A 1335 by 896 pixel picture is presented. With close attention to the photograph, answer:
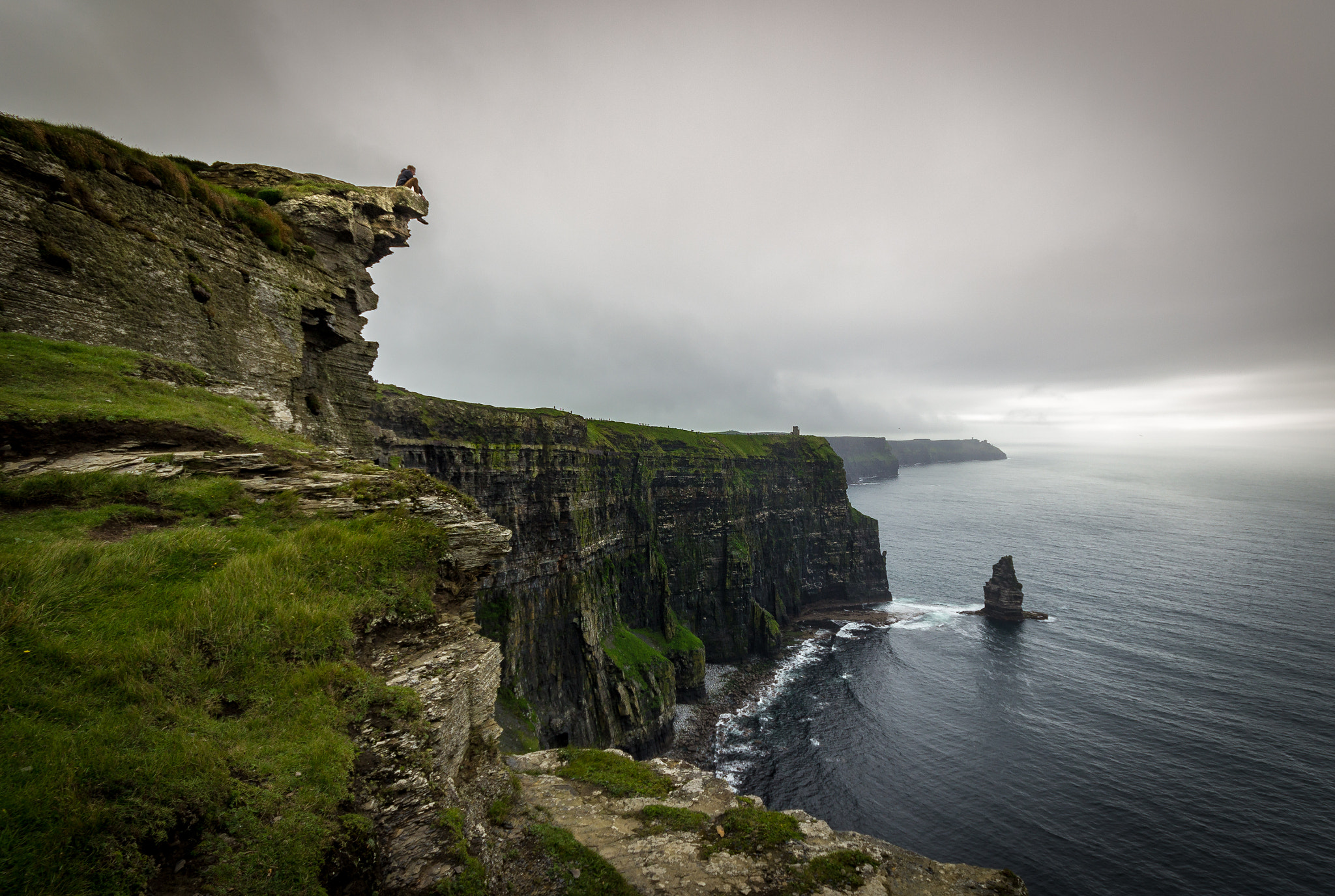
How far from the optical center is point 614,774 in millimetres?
14836

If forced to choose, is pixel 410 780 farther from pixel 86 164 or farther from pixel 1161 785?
pixel 1161 785

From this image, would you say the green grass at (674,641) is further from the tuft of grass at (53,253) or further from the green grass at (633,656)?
the tuft of grass at (53,253)

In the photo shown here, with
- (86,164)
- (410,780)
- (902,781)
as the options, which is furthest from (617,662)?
(86,164)

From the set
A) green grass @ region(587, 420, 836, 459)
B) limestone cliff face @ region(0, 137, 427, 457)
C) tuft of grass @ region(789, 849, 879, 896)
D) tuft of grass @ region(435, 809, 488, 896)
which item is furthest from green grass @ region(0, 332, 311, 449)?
green grass @ region(587, 420, 836, 459)

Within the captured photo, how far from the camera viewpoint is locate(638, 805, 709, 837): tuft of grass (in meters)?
12.3

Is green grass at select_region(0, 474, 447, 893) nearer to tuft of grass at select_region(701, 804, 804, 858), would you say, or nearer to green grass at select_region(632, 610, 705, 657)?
tuft of grass at select_region(701, 804, 804, 858)

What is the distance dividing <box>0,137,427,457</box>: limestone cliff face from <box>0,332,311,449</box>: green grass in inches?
54.8

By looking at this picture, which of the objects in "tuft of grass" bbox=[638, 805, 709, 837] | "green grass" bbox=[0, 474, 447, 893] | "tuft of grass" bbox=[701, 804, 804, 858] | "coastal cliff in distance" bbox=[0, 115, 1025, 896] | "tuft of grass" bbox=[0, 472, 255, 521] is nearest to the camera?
"green grass" bbox=[0, 474, 447, 893]

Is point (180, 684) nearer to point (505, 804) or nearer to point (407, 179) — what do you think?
point (505, 804)

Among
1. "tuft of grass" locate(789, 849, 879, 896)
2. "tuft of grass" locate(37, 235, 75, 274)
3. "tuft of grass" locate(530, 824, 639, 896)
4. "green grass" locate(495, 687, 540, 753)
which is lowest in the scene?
"green grass" locate(495, 687, 540, 753)

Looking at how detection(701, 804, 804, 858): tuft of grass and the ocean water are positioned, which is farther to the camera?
the ocean water

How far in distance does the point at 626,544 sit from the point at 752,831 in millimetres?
46205

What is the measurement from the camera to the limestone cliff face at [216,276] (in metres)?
13.6

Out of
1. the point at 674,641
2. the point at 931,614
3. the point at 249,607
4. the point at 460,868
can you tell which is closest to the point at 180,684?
the point at 249,607
